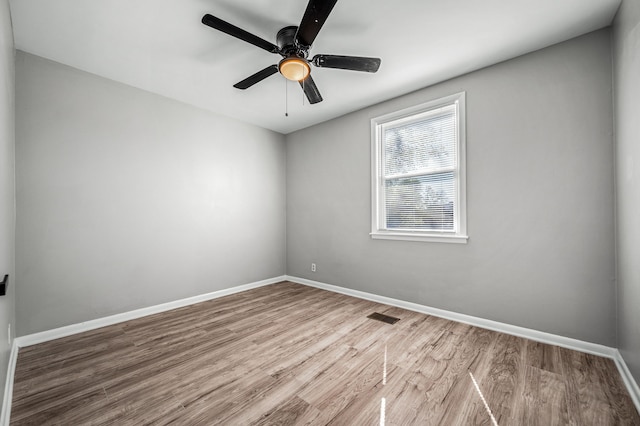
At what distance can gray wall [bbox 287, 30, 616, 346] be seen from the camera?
226cm

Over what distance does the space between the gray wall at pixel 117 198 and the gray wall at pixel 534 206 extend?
2.42 meters

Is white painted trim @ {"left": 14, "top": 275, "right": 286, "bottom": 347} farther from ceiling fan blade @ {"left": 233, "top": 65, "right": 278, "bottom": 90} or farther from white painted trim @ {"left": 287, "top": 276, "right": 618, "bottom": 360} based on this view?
ceiling fan blade @ {"left": 233, "top": 65, "right": 278, "bottom": 90}

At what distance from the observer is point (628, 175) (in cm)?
189

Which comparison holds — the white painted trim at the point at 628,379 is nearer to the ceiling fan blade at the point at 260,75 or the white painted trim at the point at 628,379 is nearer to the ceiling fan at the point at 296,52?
the ceiling fan at the point at 296,52

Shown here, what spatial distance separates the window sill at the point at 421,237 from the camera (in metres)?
2.98

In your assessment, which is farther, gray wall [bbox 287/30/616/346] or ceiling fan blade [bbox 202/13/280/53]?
gray wall [bbox 287/30/616/346]

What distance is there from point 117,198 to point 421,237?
3551 mm

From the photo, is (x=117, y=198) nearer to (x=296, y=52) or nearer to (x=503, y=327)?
(x=296, y=52)

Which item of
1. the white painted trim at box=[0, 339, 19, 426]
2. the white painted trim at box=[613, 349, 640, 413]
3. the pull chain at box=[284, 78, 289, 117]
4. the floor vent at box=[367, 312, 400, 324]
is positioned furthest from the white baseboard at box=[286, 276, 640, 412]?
the white painted trim at box=[0, 339, 19, 426]

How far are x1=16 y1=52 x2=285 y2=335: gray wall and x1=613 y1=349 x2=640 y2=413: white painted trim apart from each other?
410cm

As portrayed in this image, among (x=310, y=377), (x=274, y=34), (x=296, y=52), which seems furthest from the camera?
(x=274, y=34)

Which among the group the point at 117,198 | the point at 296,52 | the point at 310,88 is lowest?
the point at 117,198

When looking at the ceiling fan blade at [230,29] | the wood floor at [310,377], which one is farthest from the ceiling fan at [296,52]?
the wood floor at [310,377]

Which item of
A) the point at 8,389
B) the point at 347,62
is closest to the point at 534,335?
the point at 347,62
